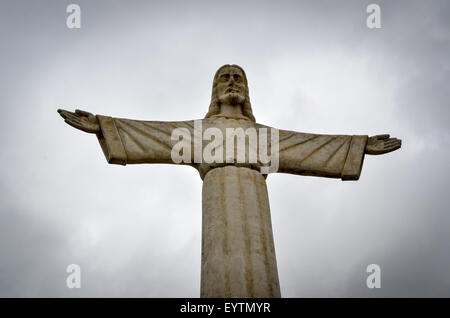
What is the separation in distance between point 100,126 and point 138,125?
2.47 feet

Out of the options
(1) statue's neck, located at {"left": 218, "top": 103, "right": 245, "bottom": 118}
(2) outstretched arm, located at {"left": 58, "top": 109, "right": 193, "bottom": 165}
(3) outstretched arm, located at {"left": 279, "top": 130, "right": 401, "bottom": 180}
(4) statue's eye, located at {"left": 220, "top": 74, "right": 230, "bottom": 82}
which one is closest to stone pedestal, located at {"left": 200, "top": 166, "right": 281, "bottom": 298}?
(3) outstretched arm, located at {"left": 279, "top": 130, "right": 401, "bottom": 180}

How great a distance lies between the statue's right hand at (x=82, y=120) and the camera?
9.37 meters

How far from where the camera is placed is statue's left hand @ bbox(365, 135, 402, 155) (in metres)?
10.6

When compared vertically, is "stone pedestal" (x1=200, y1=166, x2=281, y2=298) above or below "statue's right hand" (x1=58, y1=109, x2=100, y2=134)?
below

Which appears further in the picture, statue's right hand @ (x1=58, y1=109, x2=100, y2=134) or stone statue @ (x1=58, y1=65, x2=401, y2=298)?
statue's right hand @ (x1=58, y1=109, x2=100, y2=134)

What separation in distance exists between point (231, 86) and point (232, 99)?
1.41 feet

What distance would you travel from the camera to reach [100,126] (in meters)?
9.63

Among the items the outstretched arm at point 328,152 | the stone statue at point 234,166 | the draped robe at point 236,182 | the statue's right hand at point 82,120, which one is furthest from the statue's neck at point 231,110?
the statue's right hand at point 82,120

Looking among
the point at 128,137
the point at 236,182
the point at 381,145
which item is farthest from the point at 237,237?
the point at 381,145

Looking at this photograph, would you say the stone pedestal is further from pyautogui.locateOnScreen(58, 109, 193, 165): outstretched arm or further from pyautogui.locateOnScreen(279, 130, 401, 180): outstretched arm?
pyautogui.locateOnScreen(58, 109, 193, 165): outstretched arm

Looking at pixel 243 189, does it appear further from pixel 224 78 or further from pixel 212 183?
pixel 224 78

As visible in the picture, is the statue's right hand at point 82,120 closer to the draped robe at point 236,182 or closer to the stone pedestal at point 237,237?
the draped robe at point 236,182

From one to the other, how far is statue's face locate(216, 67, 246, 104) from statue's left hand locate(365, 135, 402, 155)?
291cm
